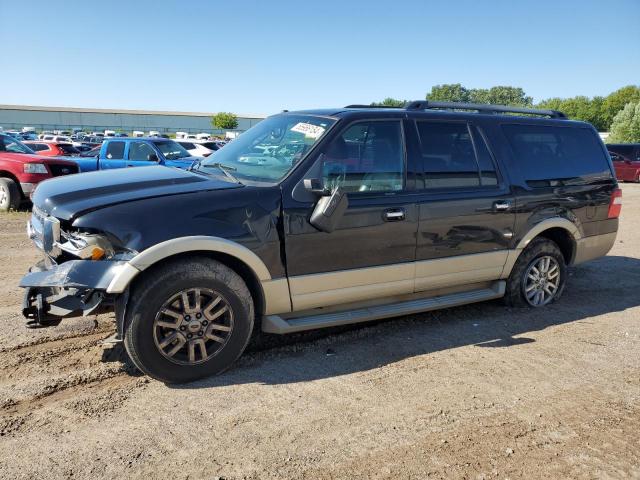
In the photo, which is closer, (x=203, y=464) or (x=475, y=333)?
(x=203, y=464)

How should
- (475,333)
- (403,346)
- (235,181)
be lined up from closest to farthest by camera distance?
(235,181)
(403,346)
(475,333)

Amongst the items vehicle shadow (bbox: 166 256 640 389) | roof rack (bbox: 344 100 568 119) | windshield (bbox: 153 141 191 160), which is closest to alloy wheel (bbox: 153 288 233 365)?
vehicle shadow (bbox: 166 256 640 389)

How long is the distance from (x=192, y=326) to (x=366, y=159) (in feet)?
6.33

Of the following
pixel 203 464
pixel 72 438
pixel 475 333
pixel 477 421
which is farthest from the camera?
pixel 475 333

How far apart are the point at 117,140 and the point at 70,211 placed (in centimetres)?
977

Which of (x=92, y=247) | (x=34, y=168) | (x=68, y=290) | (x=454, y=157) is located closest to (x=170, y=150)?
(x=34, y=168)

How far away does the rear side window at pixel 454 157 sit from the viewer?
4562 millimetres

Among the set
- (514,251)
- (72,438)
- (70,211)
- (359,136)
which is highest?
(359,136)

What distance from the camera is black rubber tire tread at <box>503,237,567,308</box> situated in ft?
17.4

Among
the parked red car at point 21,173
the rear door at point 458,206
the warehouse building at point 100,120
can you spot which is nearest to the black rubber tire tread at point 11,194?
the parked red car at point 21,173

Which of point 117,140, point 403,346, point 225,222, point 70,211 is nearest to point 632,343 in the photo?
point 403,346

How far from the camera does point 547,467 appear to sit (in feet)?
9.34

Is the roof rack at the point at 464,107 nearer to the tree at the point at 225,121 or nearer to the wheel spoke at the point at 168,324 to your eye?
the wheel spoke at the point at 168,324

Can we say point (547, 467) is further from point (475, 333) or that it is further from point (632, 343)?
point (632, 343)
